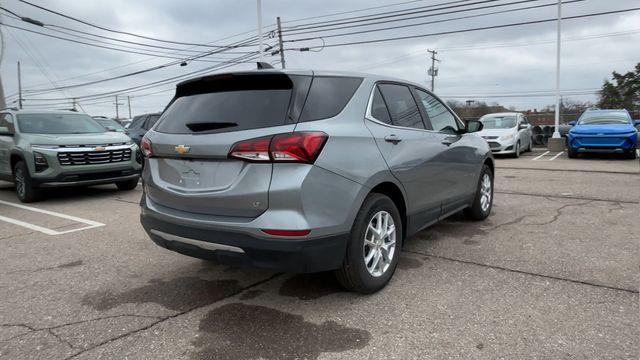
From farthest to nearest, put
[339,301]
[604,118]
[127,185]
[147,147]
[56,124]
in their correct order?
[604,118], [127,185], [56,124], [147,147], [339,301]

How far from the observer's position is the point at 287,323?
317cm

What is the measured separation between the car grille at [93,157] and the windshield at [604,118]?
13.5 metres

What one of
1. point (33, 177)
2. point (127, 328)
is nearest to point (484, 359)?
point (127, 328)

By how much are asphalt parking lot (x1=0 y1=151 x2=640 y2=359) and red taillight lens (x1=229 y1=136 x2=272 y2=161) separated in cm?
115

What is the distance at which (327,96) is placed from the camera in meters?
3.32

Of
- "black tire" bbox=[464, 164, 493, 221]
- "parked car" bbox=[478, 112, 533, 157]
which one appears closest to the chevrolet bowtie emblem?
"black tire" bbox=[464, 164, 493, 221]

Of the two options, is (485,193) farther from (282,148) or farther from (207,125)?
(207,125)

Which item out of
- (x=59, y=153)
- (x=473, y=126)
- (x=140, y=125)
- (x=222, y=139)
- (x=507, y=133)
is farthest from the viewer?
(x=507, y=133)

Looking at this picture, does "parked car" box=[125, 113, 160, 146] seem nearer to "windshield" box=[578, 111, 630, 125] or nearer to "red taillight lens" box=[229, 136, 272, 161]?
"red taillight lens" box=[229, 136, 272, 161]

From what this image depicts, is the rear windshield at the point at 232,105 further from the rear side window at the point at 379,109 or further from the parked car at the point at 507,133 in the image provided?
the parked car at the point at 507,133

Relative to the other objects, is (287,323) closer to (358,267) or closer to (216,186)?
(358,267)

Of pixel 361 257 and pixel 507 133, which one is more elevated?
pixel 507 133

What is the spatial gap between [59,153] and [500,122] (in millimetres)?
13974

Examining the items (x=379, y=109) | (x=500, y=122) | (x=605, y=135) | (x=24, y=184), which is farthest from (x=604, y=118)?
(x=24, y=184)
